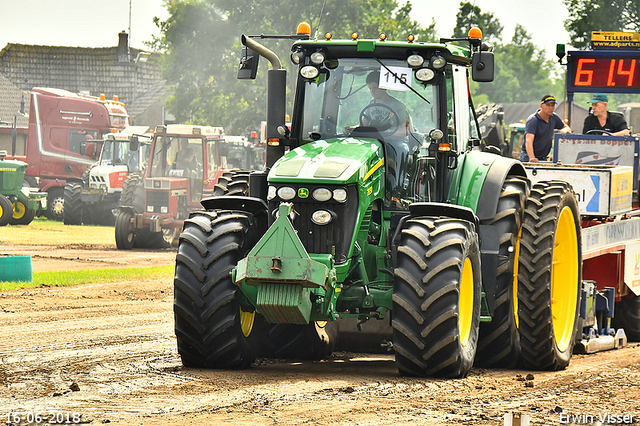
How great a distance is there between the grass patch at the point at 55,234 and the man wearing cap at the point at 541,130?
562 inches

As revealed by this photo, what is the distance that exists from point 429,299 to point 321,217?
1.01 metres

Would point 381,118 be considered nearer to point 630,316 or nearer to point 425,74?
point 425,74

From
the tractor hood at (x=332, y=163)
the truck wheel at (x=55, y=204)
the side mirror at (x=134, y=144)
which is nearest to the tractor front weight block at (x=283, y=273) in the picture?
the tractor hood at (x=332, y=163)

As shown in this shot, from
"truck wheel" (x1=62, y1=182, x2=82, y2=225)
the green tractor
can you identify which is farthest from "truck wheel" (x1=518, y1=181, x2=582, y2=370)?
"truck wheel" (x1=62, y1=182, x2=82, y2=225)

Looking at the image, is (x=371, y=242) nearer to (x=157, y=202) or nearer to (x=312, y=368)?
(x=312, y=368)

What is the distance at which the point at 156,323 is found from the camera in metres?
11.7

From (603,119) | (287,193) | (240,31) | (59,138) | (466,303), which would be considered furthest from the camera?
(240,31)

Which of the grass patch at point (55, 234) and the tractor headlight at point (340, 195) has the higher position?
the tractor headlight at point (340, 195)

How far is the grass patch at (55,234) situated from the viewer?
82.0 ft

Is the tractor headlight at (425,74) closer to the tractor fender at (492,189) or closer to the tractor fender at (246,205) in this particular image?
the tractor fender at (492,189)

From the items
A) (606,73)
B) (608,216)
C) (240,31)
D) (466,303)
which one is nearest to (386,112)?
(466,303)

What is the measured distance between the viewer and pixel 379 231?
7.92 m

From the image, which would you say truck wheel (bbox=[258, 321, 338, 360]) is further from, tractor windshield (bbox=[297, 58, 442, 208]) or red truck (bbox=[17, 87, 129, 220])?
red truck (bbox=[17, 87, 129, 220])

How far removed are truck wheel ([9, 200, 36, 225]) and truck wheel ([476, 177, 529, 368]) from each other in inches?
951
